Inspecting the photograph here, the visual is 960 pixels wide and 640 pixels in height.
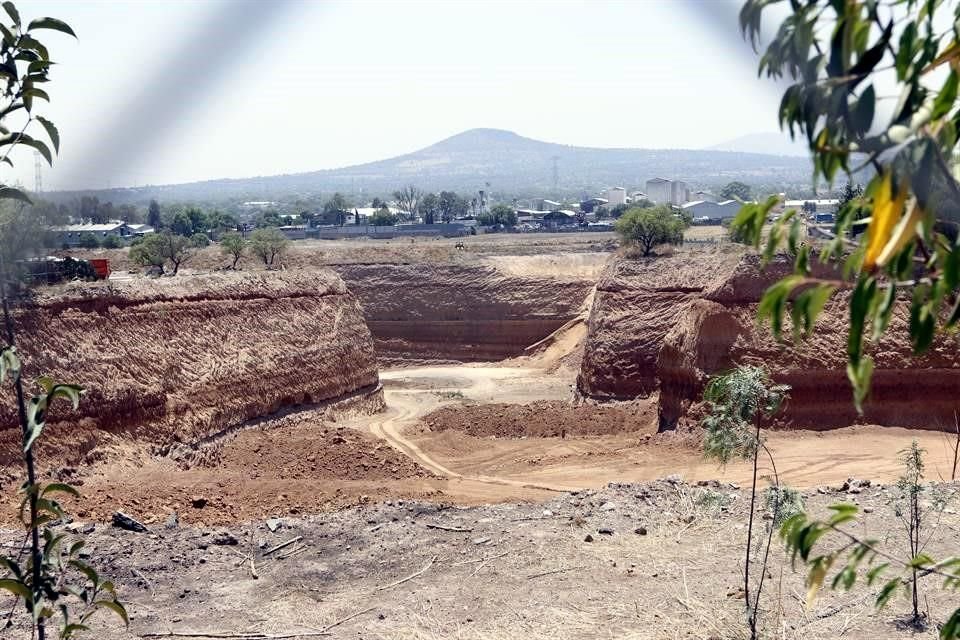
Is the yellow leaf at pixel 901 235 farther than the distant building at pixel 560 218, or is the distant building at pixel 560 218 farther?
the distant building at pixel 560 218

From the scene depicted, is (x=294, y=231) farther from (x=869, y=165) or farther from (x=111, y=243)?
(x=869, y=165)

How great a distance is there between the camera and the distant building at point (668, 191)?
117 m

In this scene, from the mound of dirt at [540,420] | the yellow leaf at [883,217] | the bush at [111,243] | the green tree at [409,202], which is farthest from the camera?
the green tree at [409,202]

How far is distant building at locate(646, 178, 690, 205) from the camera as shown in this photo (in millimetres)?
116806

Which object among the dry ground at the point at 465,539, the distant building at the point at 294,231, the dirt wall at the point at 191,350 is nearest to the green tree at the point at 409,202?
the distant building at the point at 294,231

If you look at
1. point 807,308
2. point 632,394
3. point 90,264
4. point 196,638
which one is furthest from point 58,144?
point 632,394

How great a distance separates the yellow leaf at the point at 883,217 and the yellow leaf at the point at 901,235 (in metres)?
0.02

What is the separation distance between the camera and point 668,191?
121625mm

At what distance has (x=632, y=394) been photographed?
→ 29938 mm

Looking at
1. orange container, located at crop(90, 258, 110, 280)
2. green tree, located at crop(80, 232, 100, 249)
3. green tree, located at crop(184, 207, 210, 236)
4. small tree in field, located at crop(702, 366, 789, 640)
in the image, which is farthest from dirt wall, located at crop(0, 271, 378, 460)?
green tree, located at crop(184, 207, 210, 236)

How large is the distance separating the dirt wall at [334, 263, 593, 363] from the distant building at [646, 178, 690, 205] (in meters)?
70.5

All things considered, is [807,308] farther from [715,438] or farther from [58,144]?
[715,438]

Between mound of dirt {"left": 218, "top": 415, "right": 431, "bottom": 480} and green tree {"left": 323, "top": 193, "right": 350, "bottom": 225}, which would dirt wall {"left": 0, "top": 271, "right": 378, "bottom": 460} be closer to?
mound of dirt {"left": 218, "top": 415, "right": 431, "bottom": 480}

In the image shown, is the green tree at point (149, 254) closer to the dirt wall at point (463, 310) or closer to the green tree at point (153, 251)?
the green tree at point (153, 251)
